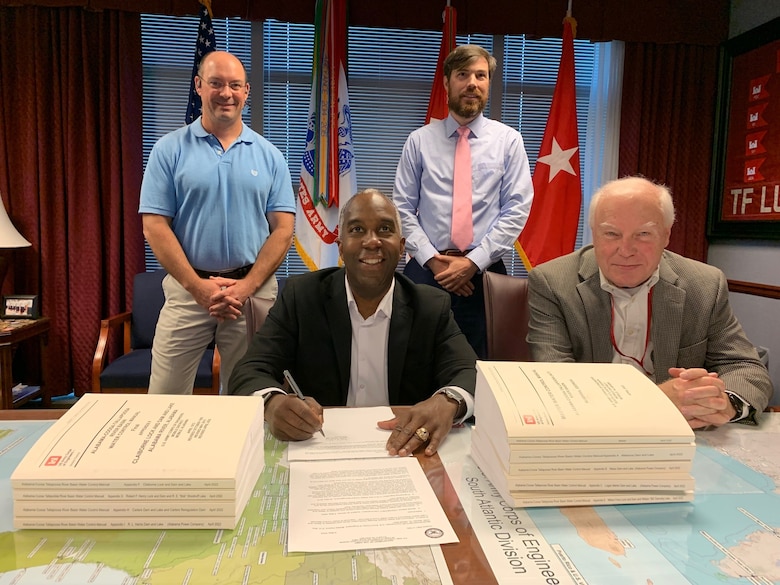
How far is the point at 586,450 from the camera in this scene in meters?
0.85

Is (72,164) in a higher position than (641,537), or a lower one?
higher

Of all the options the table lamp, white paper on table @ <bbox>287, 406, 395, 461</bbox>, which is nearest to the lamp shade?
the table lamp

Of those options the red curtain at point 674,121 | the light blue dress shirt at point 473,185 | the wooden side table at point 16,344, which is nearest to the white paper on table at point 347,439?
the light blue dress shirt at point 473,185

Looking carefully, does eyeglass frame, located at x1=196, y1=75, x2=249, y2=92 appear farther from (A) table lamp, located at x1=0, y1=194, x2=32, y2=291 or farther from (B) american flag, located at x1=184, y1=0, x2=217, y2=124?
(A) table lamp, located at x1=0, y1=194, x2=32, y2=291

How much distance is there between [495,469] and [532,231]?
2.94m

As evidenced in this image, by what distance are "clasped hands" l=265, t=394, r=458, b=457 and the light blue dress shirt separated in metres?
1.29

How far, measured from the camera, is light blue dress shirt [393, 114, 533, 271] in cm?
242

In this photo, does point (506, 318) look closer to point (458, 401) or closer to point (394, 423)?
point (458, 401)

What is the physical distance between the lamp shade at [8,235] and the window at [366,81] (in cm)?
75

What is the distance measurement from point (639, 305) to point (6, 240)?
11.2 ft

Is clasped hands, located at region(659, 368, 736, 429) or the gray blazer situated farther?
the gray blazer

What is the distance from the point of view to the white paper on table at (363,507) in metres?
0.74

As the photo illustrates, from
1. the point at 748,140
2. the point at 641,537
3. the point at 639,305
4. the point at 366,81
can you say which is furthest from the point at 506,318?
the point at 748,140

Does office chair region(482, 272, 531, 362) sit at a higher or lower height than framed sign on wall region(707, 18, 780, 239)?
lower
